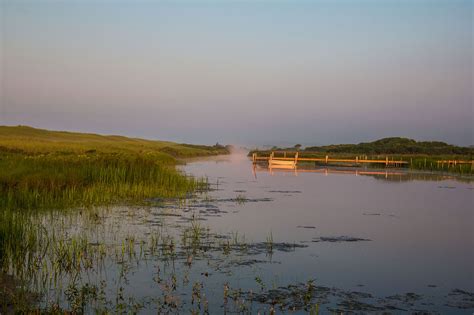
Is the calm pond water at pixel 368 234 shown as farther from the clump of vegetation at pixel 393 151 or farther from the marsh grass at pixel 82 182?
the clump of vegetation at pixel 393 151

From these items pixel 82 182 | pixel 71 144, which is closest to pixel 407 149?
pixel 71 144

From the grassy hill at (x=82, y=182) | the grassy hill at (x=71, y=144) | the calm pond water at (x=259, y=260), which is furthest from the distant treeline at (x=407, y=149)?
the calm pond water at (x=259, y=260)

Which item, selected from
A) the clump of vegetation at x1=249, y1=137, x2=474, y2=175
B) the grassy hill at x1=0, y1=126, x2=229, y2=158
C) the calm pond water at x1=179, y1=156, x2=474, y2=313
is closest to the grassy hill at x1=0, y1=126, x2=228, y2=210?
the calm pond water at x1=179, y1=156, x2=474, y2=313

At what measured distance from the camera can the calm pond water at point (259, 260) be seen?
7.56 meters

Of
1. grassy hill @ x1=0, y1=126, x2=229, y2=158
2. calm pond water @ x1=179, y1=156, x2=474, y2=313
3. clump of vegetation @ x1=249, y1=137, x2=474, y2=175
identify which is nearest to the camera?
calm pond water @ x1=179, y1=156, x2=474, y2=313

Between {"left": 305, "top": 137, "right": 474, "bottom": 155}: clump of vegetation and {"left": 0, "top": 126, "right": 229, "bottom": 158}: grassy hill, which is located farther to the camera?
{"left": 305, "top": 137, "right": 474, "bottom": 155}: clump of vegetation

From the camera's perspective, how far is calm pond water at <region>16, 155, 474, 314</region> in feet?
24.8

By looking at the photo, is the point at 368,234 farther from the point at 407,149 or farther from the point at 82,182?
the point at 407,149

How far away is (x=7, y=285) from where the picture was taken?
7.59 m

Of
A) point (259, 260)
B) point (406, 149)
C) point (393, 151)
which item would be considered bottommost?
point (259, 260)

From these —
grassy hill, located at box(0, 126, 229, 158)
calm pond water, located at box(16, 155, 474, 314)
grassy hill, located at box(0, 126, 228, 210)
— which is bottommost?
calm pond water, located at box(16, 155, 474, 314)

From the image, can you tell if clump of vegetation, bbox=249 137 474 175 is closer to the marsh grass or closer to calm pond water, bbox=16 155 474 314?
the marsh grass

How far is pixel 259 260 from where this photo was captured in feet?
33.2

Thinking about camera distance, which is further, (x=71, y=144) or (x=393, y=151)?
(x=393, y=151)
